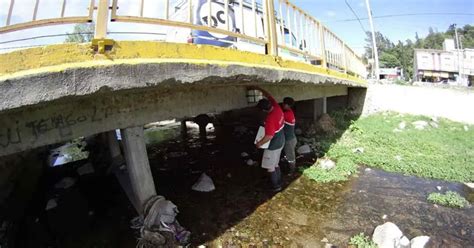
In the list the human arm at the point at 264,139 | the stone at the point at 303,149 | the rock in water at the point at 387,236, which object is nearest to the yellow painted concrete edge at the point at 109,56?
the human arm at the point at 264,139

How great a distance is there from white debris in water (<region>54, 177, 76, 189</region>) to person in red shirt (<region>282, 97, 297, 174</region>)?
487cm

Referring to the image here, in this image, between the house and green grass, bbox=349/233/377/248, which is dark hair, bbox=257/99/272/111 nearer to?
green grass, bbox=349/233/377/248

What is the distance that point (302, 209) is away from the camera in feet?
16.6

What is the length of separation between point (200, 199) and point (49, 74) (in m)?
3.83

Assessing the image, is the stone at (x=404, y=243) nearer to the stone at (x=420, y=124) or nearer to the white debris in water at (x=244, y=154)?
the white debris in water at (x=244, y=154)

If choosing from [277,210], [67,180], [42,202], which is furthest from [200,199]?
[67,180]

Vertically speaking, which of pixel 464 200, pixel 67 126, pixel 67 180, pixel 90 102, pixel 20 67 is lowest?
pixel 464 200

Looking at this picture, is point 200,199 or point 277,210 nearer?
point 277,210

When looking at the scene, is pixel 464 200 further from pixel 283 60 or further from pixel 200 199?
pixel 200 199

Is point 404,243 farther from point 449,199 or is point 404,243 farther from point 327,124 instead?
point 327,124

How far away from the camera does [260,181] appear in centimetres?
642

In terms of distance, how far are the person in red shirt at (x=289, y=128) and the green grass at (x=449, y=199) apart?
2.66 m

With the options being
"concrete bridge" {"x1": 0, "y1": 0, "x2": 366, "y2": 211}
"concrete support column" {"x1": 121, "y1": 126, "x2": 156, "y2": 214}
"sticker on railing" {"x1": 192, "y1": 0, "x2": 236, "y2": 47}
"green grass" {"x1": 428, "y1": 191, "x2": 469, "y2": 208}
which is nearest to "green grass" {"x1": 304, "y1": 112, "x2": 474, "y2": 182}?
"green grass" {"x1": 428, "y1": 191, "x2": 469, "y2": 208}

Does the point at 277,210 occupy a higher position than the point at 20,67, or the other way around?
the point at 20,67
